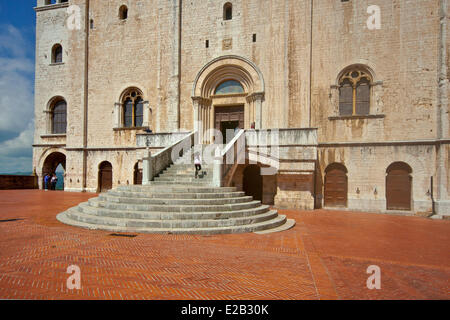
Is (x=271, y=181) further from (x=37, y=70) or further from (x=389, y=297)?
(x=37, y=70)

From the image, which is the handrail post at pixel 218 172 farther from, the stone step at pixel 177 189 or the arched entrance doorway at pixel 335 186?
the arched entrance doorway at pixel 335 186

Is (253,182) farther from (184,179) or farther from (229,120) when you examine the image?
(184,179)

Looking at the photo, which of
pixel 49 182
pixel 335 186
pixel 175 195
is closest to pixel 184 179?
pixel 175 195

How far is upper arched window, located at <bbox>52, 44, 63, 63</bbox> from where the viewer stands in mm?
24250

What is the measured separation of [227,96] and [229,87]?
0.62 m

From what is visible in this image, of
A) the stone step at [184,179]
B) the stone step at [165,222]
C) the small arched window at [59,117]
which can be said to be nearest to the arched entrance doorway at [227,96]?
the stone step at [184,179]

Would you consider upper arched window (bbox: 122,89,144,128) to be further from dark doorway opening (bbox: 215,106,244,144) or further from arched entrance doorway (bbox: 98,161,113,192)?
dark doorway opening (bbox: 215,106,244,144)

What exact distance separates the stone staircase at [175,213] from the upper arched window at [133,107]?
1088 cm

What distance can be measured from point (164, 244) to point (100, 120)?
17488mm

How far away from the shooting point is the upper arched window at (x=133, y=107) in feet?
70.9

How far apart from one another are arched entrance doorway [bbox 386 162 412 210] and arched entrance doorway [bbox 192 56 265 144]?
7622 millimetres

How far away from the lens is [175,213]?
31.1 feet

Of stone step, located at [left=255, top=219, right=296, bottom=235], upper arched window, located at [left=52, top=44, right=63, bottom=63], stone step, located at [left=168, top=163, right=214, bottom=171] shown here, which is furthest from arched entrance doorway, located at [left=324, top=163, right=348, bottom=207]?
upper arched window, located at [left=52, top=44, right=63, bottom=63]

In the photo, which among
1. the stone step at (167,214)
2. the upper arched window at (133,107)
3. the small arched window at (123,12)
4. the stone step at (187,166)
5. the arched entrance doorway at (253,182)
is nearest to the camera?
the stone step at (167,214)
